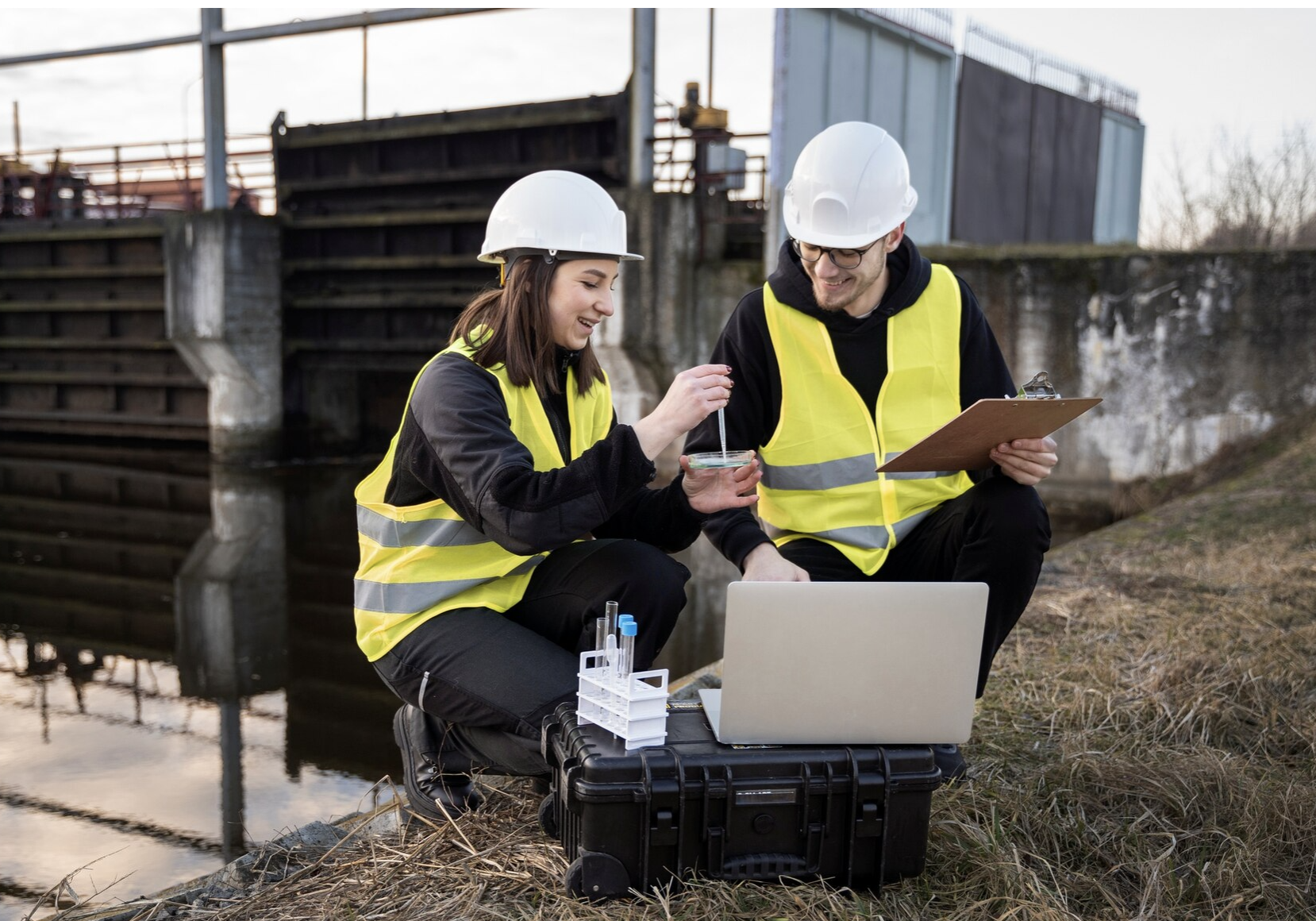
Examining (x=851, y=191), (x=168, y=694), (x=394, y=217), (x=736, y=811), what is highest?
(x=394, y=217)

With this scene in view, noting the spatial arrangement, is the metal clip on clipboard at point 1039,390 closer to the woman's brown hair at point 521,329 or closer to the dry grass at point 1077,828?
the dry grass at point 1077,828

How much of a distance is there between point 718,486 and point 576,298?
0.49m

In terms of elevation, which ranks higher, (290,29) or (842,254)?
(290,29)

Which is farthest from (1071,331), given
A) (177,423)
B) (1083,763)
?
(177,423)

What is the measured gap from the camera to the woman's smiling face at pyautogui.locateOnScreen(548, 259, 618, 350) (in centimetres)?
236

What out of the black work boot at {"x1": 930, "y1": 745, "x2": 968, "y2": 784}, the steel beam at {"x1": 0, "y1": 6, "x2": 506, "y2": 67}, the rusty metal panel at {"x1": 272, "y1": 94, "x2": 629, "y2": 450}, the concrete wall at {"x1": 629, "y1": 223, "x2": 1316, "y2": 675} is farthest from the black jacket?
the steel beam at {"x1": 0, "y1": 6, "x2": 506, "y2": 67}

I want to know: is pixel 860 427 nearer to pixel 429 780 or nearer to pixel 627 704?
pixel 627 704

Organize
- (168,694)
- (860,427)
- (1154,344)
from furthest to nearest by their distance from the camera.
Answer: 1. (1154,344)
2. (168,694)
3. (860,427)

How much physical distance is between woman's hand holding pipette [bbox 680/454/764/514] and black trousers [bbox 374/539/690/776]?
0.48 ft

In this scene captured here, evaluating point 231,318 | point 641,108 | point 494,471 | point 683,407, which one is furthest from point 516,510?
point 231,318

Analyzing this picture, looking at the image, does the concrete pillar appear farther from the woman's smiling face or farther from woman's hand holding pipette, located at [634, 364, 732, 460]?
woman's hand holding pipette, located at [634, 364, 732, 460]

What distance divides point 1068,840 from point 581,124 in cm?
870

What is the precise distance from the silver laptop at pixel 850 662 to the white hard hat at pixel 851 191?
0.95 m

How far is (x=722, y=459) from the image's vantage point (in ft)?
7.35
